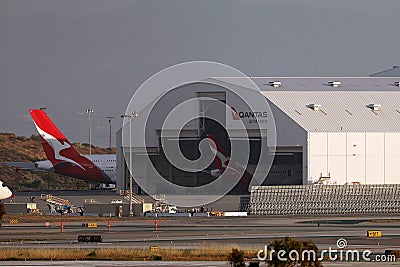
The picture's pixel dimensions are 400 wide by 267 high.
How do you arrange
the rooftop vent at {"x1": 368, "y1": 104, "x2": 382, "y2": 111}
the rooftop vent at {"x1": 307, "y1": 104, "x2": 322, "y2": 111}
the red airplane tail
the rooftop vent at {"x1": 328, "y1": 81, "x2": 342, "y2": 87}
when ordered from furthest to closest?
the red airplane tail
the rooftop vent at {"x1": 328, "y1": 81, "x2": 342, "y2": 87}
the rooftop vent at {"x1": 368, "y1": 104, "x2": 382, "y2": 111}
the rooftop vent at {"x1": 307, "y1": 104, "x2": 322, "y2": 111}

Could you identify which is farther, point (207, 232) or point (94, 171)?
point (94, 171)

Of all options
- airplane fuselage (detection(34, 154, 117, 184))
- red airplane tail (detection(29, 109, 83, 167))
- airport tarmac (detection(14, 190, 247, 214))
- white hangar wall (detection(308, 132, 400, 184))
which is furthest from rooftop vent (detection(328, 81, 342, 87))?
red airplane tail (detection(29, 109, 83, 167))

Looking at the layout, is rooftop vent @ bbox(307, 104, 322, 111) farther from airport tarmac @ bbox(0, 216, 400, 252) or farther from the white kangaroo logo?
the white kangaroo logo

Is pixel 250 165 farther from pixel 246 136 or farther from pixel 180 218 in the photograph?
pixel 180 218

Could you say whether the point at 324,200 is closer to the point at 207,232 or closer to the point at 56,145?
the point at 207,232

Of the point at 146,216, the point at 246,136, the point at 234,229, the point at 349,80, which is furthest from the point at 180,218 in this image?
the point at 349,80

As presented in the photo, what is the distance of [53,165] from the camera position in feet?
429

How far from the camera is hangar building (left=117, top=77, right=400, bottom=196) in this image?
337 feet

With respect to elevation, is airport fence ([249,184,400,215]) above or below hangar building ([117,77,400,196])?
below

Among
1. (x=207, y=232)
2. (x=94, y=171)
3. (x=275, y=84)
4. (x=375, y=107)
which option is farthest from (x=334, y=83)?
(x=207, y=232)

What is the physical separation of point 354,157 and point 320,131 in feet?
14.7

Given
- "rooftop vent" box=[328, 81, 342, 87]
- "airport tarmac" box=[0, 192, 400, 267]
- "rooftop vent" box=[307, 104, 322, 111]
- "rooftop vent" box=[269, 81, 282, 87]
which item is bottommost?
"airport tarmac" box=[0, 192, 400, 267]

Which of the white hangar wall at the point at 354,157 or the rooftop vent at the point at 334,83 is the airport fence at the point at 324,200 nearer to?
the white hangar wall at the point at 354,157

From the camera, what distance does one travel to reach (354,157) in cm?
10375
